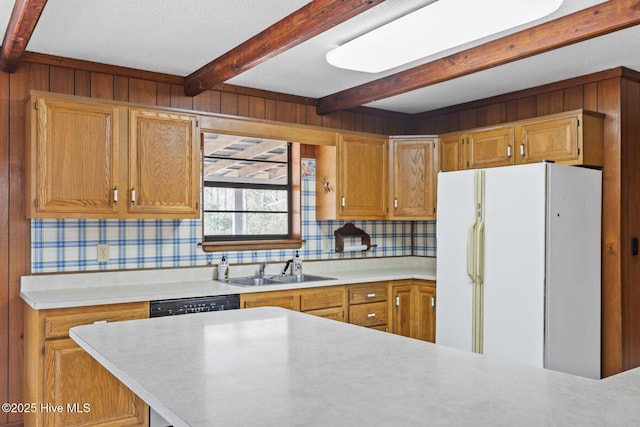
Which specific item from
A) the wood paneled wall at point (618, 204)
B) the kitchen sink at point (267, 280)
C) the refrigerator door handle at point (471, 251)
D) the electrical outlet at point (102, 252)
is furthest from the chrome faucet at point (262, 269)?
the wood paneled wall at point (618, 204)

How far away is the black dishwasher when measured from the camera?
318cm

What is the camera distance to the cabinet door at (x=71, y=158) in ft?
10.1

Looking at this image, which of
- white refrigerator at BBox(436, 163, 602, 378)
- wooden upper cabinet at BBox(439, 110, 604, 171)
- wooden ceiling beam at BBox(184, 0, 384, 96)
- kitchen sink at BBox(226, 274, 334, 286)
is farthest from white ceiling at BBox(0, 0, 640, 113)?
kitchen sink at BBox(226, 274, 334, 286)

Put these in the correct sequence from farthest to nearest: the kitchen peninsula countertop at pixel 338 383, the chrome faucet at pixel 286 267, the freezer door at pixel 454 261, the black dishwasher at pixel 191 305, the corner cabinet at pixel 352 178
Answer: the corner cabinet at pixel 352 178 < the chrome faucet at pixel 286 267 < the freezer door at pixel 454 261 < the black dishwasher at pixel 191 305 < the kitchen peninsula countertop at pixel 338 383

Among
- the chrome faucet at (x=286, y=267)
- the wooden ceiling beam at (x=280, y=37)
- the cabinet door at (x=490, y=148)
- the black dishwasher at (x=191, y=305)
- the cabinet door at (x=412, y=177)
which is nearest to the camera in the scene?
the wooden ceiling beam at (x=280, y=37)

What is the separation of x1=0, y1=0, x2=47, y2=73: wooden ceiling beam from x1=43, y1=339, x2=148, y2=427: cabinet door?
1.57 metres

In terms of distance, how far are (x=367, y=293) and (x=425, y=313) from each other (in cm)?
55

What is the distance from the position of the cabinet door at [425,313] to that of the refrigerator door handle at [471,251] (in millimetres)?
611

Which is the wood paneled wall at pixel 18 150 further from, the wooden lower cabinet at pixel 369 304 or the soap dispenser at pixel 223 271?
the wooden lower cabinet at pixel 369 304

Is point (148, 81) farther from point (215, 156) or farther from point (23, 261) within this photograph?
point (23, 261)

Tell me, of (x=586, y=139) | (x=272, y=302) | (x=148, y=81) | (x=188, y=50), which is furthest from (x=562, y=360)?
(x=148, y=81)

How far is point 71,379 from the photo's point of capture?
9.64 ft

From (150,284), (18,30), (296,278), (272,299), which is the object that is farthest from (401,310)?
(18,30)

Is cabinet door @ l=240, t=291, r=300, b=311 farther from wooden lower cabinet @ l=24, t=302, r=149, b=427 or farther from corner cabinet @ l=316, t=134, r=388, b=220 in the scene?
corner cabinet @ l=316, t=134, r=388, b=220
